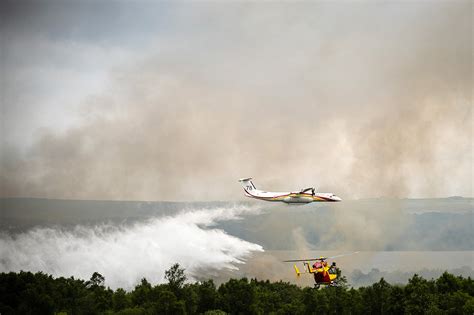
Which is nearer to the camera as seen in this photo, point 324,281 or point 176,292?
point 324,281

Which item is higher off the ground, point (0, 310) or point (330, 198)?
point (330, 198)

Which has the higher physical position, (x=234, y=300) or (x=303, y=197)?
(x=303, y=197)

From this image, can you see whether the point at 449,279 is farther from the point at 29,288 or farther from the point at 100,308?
the point at 29,288

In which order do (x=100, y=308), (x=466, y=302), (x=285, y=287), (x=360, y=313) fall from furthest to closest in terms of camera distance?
(x=285, y=287) < (x=100, y=308) < (x=360, y=313) < (x=466, y=302)

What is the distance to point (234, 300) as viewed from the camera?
431 feet

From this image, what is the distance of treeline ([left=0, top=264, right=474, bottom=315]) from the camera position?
12223cm

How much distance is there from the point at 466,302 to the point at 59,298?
80566 millimetres

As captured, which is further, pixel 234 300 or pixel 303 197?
pixel 234 300

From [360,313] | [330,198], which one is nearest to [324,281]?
[330,198]

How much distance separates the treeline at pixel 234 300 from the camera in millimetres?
122231

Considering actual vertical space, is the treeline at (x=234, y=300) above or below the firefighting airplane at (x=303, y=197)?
below

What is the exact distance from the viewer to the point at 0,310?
134m

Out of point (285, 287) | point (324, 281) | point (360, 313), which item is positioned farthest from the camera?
point (285, 287)

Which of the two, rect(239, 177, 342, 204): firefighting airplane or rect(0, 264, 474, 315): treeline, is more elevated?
rect(239, 177, 342, 204): firefighting airplane
